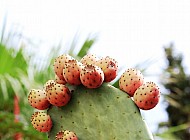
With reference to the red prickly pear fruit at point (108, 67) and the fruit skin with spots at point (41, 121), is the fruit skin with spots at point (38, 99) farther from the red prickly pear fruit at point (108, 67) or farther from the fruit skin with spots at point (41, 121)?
the red prickly pear fruit at point (108, 67)

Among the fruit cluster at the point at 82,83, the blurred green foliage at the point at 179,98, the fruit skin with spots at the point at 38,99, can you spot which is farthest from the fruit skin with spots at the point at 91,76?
the blurred green foliage at the point at 179,98

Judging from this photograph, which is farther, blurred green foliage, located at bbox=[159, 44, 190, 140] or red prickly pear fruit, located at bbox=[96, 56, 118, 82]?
blurred green foliage, located at bbox=[159, 44, 190, 140]

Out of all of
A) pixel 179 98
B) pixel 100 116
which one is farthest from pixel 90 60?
pixel 179 98

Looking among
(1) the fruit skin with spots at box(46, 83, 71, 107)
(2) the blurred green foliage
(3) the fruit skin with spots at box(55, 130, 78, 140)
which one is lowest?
(2) the blurred green foliage

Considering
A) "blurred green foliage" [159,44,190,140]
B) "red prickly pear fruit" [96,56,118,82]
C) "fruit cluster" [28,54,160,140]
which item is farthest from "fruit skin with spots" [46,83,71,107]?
"blurred green foliage" [159,44,190,140]

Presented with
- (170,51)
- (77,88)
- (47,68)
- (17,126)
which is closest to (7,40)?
(47,68)

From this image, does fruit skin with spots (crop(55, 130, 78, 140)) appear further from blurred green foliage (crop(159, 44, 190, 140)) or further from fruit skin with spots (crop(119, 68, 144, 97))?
blurred green foliage (crop(159, 44, 190, 140))
